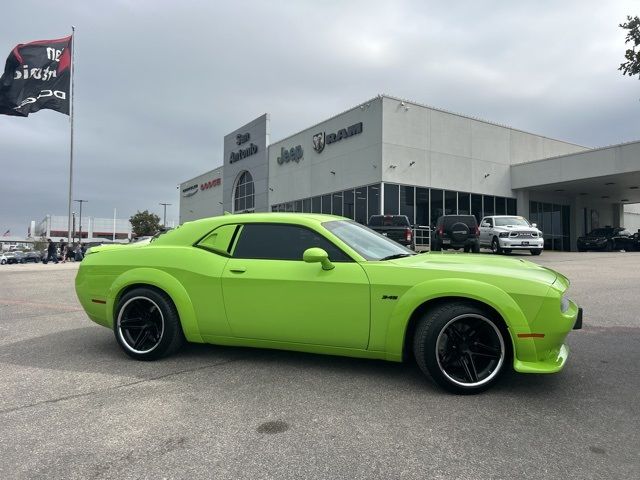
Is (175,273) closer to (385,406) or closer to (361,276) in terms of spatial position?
(361,276)

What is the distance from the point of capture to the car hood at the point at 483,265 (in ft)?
11.8

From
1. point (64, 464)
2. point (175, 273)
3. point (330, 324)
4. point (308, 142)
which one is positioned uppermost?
point (308, 142)

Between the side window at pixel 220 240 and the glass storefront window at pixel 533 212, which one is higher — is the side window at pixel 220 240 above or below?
below

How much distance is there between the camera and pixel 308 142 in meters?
30.2

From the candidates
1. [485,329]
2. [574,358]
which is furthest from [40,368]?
[574,358]

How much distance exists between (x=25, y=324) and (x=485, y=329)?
20.0 feet

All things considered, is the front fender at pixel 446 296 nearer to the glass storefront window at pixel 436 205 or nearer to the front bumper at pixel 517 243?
the front bumper at pixel 517 243

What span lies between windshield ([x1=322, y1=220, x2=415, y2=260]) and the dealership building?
1986 cm

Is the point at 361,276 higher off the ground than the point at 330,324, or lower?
higher

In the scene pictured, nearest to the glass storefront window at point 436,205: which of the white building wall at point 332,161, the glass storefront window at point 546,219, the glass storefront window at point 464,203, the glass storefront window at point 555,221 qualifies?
the glass storefront window at point 464,203

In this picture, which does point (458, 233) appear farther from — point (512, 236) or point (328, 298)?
point (328, 298)

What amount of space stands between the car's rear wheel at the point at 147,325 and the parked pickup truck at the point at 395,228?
1282 centimetres

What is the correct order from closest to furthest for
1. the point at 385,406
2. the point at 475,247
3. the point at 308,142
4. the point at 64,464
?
the point at 64,464 → the point at 385,406 → the point at 475,247 → the point at 308,142

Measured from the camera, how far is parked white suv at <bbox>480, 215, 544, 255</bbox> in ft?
61.0
